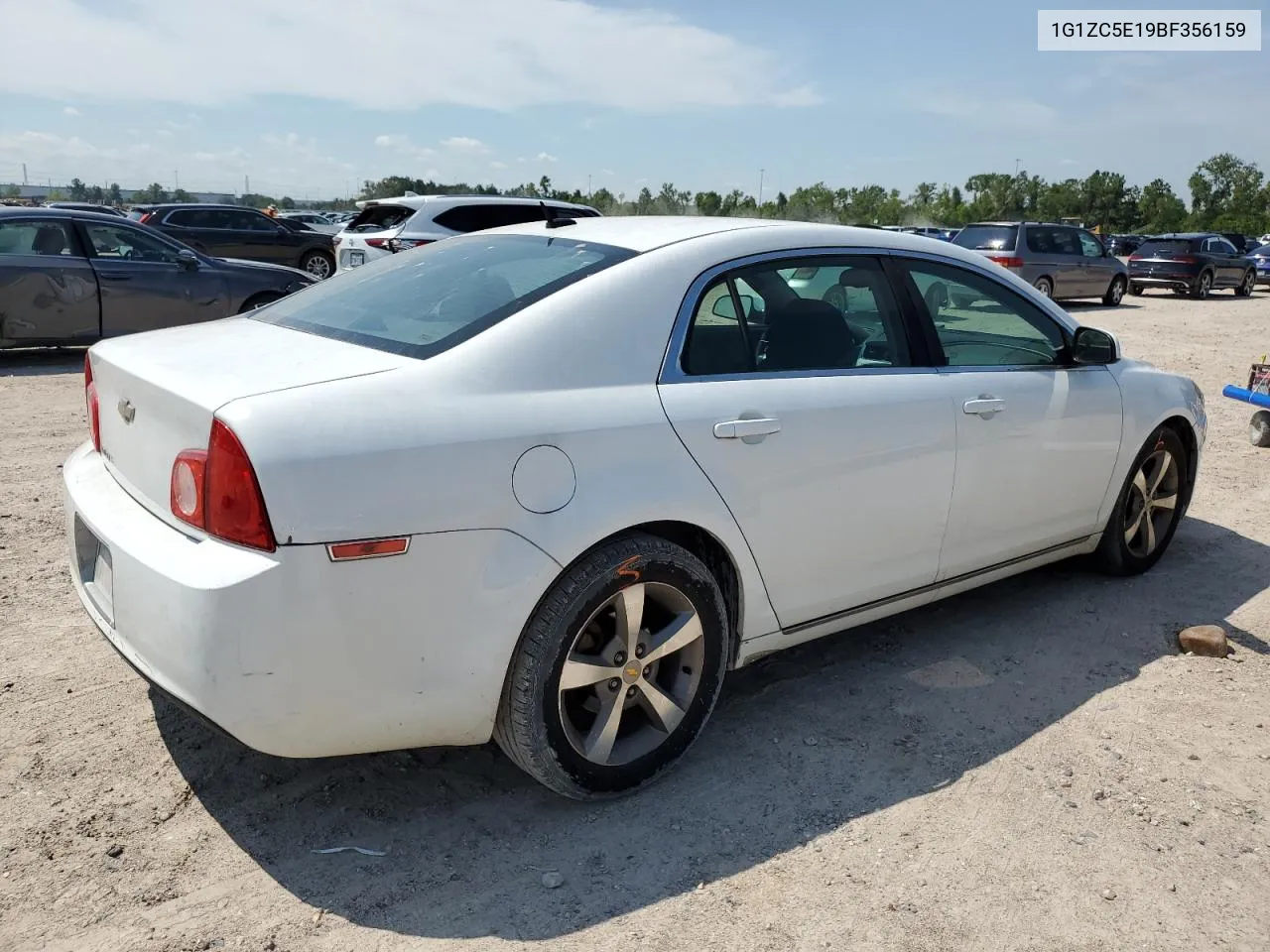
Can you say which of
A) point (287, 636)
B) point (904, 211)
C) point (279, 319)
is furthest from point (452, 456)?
point (904, 211)

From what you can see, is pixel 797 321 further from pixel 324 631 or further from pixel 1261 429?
pixel 1261 429

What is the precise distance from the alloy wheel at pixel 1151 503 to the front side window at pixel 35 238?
9941 mm

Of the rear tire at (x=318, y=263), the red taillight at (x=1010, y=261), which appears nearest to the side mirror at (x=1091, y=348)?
the red taillight at (x=1010, y=261)

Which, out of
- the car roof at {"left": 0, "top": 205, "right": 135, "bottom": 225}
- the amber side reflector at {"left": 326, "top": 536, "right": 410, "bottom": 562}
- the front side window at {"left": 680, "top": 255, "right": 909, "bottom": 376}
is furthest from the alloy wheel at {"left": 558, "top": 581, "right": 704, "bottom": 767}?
the car roof at {"left": 0, "top": 205, "right": 135, "bottom": 225}

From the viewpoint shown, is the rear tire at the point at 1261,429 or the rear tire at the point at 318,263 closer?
the rear tire at the point at 1261,429

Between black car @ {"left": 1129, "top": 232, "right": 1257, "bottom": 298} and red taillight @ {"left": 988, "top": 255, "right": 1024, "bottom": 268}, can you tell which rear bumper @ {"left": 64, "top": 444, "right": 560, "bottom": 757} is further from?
black car @ {"left": 1129, "top": 232, "right": 1257, "bottom": 298}

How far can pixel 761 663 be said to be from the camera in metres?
4.03

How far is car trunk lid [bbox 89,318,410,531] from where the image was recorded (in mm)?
2623

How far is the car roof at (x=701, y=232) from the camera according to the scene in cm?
337

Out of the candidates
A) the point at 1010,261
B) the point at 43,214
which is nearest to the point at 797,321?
the point at 43,214

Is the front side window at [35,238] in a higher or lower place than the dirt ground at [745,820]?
higher

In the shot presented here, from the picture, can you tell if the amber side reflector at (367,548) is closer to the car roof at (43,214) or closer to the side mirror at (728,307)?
the side mirror at (728,307)

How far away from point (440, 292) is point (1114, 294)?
21.3 metres

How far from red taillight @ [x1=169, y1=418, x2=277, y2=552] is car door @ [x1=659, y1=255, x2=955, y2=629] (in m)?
1.15
